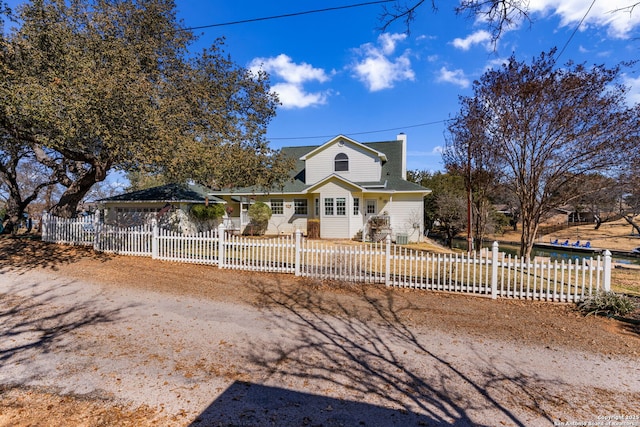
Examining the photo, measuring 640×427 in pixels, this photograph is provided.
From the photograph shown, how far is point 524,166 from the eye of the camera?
9.75 m

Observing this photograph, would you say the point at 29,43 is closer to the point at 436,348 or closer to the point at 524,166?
the point at 436,348

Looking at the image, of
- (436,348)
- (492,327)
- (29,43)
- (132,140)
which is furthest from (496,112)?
(29,43)

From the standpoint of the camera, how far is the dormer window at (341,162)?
20406 mm

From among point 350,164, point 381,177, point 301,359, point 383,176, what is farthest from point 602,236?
point 301,359

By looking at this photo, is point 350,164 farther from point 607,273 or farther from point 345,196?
point 607,273

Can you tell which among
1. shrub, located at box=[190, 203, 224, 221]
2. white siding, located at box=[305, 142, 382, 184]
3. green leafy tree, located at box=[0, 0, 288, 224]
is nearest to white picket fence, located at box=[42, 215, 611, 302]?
green leafy tree, located at box=[0, 0, 288, 224]

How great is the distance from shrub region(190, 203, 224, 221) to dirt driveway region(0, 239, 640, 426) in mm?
11749

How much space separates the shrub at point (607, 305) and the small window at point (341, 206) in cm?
1240

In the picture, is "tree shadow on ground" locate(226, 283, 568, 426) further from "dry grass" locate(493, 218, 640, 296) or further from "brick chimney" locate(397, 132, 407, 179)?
"dry grass" locate(493, 218, 640, 296)

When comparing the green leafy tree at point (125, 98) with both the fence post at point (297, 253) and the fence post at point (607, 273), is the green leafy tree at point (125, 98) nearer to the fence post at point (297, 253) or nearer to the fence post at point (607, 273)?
the fence post at point (297, 253)

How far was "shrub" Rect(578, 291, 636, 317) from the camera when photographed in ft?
20.0

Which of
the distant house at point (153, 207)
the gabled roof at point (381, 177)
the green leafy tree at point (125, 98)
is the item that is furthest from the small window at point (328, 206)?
the distant house at point (153, 207)

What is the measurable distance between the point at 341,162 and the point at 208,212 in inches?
350

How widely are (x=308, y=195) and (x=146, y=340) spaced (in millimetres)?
15502
